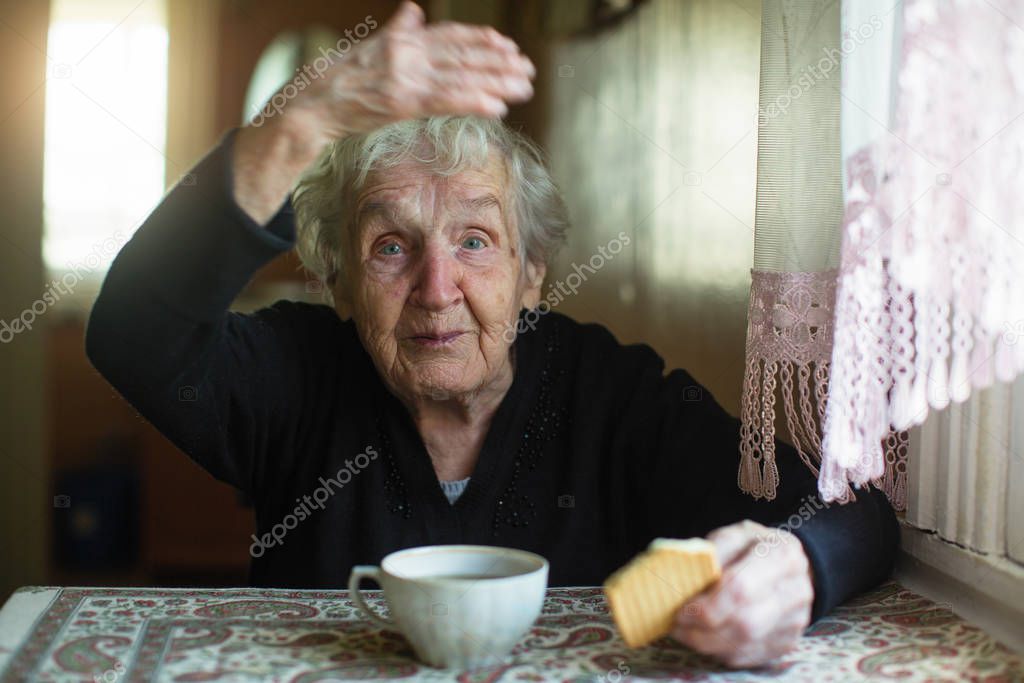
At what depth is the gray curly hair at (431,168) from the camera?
4.35 feet

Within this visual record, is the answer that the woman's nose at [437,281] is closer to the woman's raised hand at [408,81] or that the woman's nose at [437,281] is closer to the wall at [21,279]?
the woman's raised hand at [408,81]

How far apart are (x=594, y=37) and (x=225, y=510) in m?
1.84

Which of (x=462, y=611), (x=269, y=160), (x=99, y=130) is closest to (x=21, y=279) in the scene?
(x=99, y=130)

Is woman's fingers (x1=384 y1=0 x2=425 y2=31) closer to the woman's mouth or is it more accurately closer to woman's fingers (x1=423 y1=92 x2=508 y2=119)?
woman's fingers (x1=423 y1=92 x2=508 y2=119)

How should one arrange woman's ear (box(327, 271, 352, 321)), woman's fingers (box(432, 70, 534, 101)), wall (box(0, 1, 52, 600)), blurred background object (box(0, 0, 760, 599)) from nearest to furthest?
woman's fingers (box(432, 70, 534, 101)) → woman's ear (box(327, 271, 352, 321)) → blurred background object (box(0, 0, 760, 599)) → wall (box(0, 1, 52, 600))

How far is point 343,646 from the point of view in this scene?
0.88 meters

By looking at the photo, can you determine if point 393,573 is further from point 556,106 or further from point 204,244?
point 556,106

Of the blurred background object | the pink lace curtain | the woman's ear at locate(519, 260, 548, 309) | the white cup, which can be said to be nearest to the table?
the white cup

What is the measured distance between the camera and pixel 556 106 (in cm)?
289

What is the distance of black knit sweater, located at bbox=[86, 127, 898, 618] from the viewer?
1230 mm

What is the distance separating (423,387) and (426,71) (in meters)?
0.51

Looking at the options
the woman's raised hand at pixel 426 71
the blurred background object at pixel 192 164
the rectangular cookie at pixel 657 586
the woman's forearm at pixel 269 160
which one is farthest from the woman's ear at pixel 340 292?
the blurred background object at pixel 192 164

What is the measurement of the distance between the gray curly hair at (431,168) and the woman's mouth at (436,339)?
19cm

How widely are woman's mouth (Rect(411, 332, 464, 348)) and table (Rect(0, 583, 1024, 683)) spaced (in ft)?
1.19
